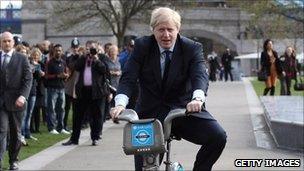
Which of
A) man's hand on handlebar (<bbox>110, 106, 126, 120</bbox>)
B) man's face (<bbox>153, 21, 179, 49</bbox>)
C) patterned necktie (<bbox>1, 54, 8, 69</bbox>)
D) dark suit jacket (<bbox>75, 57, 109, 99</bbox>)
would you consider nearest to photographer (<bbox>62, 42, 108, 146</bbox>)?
dark suit jacket (<bbox>75, 57, 109, 99</bbox>)

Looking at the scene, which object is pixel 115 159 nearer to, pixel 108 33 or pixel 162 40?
pixel 162 40

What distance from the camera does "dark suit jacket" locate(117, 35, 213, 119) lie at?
247 inches

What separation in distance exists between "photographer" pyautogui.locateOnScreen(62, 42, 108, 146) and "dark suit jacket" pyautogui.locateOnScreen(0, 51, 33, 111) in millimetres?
3161

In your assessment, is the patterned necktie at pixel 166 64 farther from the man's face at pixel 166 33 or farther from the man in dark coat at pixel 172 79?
the man's face at pixel 166 33

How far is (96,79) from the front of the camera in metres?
13.9

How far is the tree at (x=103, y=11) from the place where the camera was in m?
37.0

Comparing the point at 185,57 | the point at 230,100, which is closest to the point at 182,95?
the point at 185,57

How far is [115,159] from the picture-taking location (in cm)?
1159

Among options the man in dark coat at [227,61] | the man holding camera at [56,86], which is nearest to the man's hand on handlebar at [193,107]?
the man holding camera at [56,86]

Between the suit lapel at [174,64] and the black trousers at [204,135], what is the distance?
33 centimetres

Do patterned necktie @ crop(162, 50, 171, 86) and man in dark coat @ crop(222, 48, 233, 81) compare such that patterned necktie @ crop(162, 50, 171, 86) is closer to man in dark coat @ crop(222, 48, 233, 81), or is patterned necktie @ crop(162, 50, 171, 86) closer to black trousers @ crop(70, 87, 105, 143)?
black trousers @ crop(70, 87, 105, 143)

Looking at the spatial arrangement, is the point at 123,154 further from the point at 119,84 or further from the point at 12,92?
the point at 119,84

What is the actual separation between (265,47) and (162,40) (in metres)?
15.1

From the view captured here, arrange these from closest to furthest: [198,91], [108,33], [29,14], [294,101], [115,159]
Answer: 1. [198,91]
2. [115,159]
3. [294,101]
4. [108,33]
5. [29,14]
